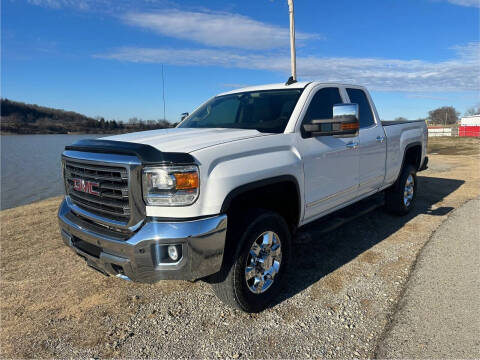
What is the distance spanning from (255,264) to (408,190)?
399 cm

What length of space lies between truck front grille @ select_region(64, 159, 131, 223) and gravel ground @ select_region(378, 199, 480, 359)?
220 centimetres

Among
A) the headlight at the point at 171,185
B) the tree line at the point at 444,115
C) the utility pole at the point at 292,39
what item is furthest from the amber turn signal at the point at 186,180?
the tree line at the point at 444,115

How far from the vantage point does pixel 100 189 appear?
2621 mm

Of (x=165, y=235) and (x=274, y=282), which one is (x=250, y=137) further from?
(x=274, y=282)

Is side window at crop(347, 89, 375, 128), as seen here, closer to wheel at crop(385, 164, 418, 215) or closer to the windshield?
the windshield

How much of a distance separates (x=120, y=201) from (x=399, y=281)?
9.32ft

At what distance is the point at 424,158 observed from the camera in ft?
19.9

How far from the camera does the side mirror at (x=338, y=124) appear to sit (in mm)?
3021

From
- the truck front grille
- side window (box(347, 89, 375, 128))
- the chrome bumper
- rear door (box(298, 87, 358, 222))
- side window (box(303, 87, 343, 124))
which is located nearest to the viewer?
the chrome bumper

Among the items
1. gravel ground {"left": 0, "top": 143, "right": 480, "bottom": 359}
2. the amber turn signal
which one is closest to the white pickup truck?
the amber turn signal

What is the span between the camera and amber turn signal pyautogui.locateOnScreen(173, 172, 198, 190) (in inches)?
91.0

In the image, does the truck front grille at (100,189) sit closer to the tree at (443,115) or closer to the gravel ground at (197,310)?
the gravel ground at (197,310)

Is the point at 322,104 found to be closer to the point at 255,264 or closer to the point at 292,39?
the point at 255,264

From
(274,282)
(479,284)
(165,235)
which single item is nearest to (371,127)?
(479,284)
